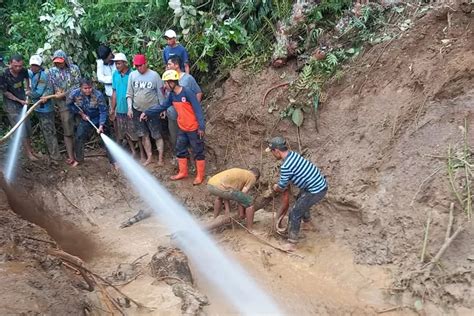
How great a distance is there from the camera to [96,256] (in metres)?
7.68

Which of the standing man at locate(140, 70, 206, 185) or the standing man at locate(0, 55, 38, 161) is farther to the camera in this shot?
the standing man at locate(0, 55, 38, 161)

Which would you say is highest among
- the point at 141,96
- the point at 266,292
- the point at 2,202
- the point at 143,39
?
the point at 143,39

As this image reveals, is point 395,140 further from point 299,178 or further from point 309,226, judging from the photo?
point 309,226

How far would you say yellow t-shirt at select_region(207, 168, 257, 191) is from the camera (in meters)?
7.65

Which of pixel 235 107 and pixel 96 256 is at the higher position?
pixel 235 107

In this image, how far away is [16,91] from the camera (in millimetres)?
9062

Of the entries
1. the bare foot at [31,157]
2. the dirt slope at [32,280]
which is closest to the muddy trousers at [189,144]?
the bare foot at [31,157]

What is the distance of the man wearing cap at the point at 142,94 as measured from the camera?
29.3 ft

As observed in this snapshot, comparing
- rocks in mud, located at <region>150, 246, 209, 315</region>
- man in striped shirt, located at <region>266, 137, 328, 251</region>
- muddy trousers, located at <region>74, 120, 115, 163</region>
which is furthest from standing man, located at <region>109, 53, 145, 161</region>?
man in striped shirt, located at <region>266, 137, 328, 251</region>

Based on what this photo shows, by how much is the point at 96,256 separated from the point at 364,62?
5.51m

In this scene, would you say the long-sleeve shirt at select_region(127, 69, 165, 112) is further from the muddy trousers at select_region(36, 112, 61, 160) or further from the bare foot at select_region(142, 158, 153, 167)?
the muddy trousers at select_region(36, 112, 61, 160)

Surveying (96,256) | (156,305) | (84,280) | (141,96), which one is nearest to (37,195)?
(96,256)

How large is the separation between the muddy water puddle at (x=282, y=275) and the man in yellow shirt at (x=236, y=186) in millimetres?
566

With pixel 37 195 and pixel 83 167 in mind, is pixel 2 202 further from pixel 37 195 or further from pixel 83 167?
pixel 83 167
